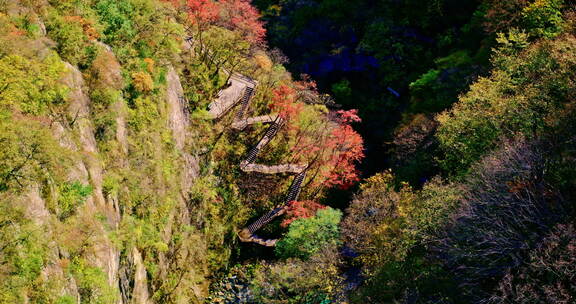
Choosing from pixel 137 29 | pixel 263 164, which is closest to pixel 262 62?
pixel 263 164

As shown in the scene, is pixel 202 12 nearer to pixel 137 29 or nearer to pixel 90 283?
pixel 137 29

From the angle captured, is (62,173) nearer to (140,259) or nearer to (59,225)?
(59,225)

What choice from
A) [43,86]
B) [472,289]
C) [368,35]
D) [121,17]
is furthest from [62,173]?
[368,35]

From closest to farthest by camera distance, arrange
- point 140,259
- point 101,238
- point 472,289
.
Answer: point 101,238, point 472,289, point 140,259

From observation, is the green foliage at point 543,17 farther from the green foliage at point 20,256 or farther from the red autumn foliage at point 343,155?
the green foliage at point 20,256

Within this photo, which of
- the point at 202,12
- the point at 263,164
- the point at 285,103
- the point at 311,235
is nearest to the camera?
the point at 311,235
